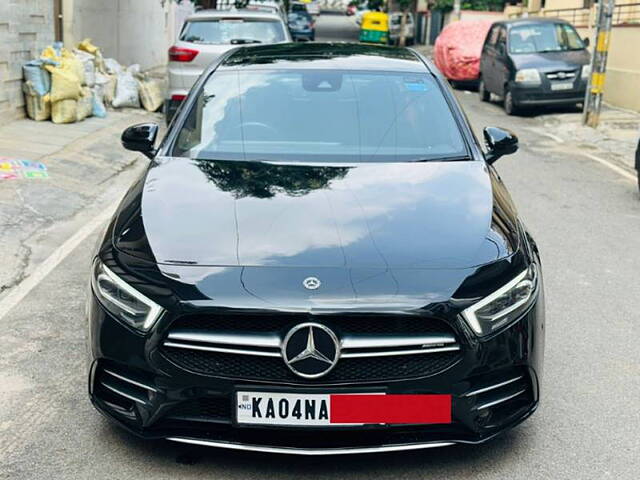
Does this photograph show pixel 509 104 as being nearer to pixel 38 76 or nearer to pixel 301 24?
pixel 38 76

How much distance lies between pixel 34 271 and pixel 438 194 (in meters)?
3.66

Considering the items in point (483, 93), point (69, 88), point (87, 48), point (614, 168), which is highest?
point (87, 48)

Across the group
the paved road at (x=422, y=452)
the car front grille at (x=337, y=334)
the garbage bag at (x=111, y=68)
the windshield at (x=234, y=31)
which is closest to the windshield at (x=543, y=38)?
the windshield at (x=234, y=31)

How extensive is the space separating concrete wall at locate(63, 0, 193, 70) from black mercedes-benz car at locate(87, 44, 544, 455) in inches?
535

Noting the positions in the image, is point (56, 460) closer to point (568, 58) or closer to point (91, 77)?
point (91, 77)

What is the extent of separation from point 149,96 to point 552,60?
24.5 feet

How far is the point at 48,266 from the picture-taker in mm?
7109

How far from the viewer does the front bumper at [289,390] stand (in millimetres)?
3545

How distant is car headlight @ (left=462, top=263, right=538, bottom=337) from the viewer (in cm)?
361

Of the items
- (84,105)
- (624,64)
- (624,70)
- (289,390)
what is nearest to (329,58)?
(289,390)

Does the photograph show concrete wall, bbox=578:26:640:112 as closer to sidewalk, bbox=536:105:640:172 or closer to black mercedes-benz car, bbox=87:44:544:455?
sidewalk, bbox=536:105:640:172

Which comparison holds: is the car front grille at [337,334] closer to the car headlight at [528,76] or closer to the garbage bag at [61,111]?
the garbage bag at [61,111]

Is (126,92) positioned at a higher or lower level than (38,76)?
lower

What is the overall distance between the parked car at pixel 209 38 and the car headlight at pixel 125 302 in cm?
994
